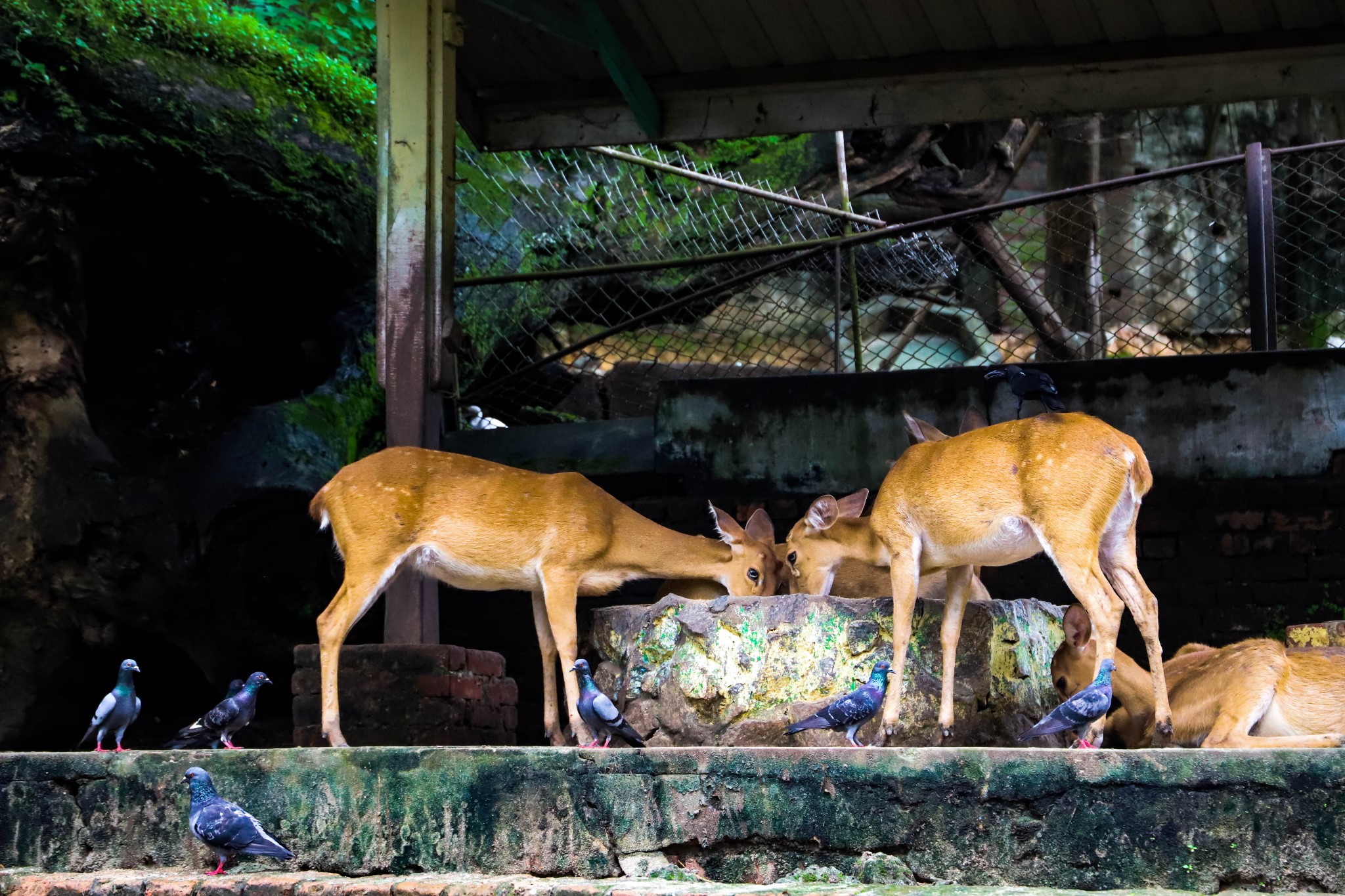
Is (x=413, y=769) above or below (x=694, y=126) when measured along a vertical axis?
below

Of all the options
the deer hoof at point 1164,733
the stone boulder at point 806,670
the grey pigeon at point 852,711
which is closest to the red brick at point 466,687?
the stone boulder at point 806,670

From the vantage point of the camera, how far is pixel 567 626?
5734 millimetres

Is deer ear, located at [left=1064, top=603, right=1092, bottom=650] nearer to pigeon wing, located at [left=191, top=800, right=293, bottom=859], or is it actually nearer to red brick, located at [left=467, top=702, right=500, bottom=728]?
red brick, located at [left=467, top=702, right=500, bottom=728]

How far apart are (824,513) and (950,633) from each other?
90 centimetres

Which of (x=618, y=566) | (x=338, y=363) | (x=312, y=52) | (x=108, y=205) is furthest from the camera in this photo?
(x=312, y=52)

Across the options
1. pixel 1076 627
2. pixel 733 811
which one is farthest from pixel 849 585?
pixel 733 811

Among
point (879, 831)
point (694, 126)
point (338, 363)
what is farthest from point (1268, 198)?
point (338, 363)

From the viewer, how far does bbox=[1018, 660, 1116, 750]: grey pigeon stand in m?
4.47

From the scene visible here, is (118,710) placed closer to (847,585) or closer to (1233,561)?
(847,585)

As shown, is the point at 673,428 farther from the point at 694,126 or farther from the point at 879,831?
the point at 879,831

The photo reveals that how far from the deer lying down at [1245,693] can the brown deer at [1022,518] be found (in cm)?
25

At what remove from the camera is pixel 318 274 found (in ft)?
29.5

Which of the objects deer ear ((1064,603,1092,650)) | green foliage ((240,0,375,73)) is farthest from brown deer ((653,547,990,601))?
green foliage ((240,0,375,73))

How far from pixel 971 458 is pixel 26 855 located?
3.67 metres
